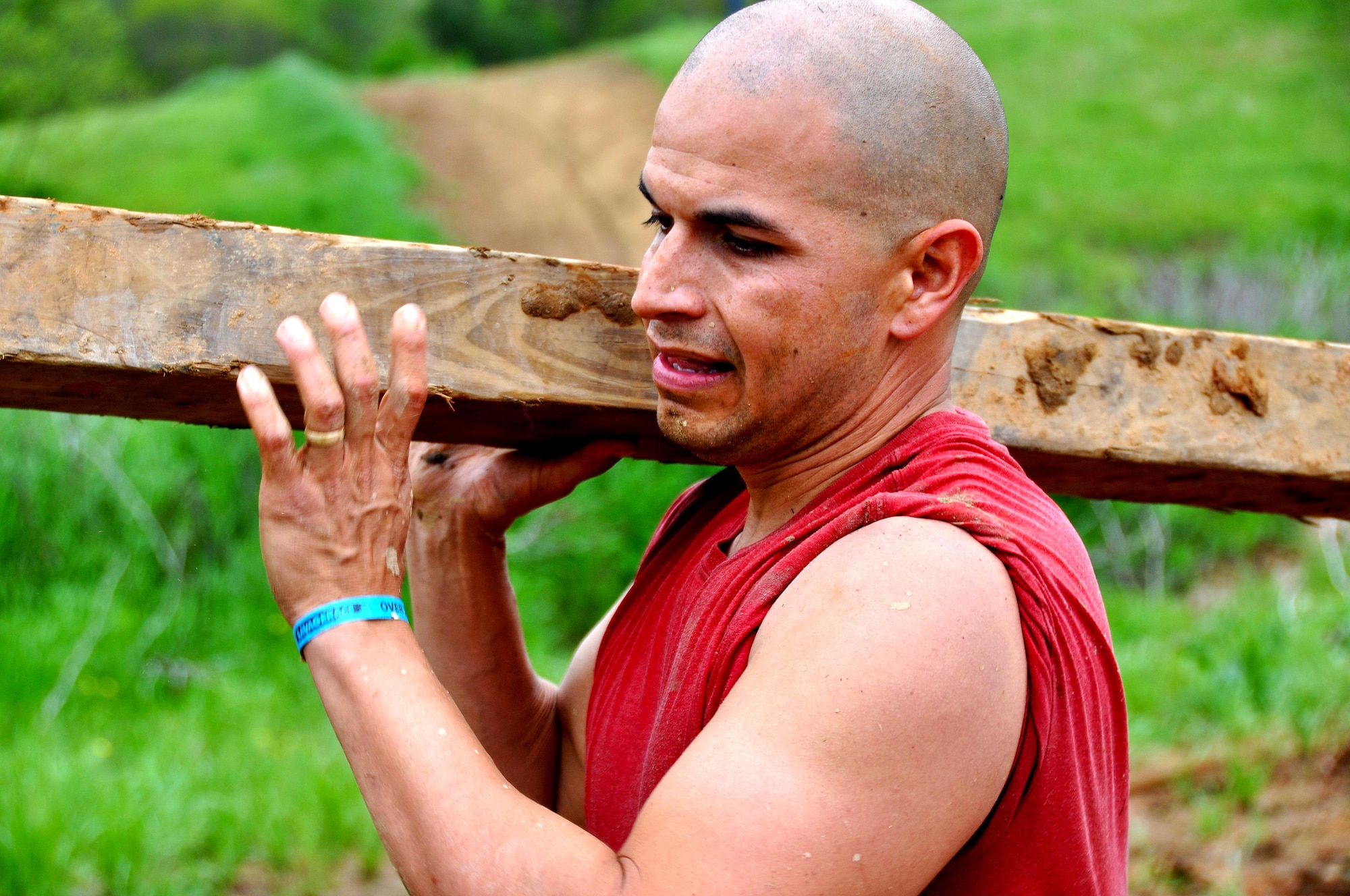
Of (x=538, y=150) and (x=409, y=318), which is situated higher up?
(x=409, y=318)

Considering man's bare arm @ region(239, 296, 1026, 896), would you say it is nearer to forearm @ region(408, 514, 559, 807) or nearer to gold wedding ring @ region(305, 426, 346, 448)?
gold wedding ring @ region(305, 426, 346, 448)

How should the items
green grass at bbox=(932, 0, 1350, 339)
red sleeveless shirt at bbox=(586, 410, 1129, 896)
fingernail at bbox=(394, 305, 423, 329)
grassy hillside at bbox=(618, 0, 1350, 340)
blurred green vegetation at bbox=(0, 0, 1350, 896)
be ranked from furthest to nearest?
green grass at bbox=(932, 0, 1350, 339), grassy hillside at bbox=(618, 0, 1350, 340), blurred green vegetation at bbox=(0, 0, 1350, 896), fingernail at bbox=(394, 305, 423, 329), red sleeveless shirt at bbox=(586, 410, 1129, 896)

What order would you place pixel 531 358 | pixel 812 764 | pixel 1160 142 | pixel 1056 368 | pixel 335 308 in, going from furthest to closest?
pixel 1160 142 → pixel 1056 368 → pixel 531 358 → pixel 335 308 → pixel 812 764

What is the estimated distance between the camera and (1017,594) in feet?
4.07

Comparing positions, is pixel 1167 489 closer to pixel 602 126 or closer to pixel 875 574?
pixel 875 574

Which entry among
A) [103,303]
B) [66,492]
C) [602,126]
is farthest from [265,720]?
[602,126]

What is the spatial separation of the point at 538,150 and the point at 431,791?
1450 centimetres

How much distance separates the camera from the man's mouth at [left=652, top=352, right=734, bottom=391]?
4.80ft

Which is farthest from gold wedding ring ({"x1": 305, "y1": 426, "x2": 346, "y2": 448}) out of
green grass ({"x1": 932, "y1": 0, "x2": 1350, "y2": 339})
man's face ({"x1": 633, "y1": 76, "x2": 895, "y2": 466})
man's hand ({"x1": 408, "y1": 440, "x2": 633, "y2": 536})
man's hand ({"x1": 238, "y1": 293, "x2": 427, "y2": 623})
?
green grass ({"x1": 932, "y1": 0, "x2": 1350, "y2": 339})

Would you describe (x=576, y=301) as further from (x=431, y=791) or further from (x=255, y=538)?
(x=255, y=538)

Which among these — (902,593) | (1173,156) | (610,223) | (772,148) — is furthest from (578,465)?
(1173,156)

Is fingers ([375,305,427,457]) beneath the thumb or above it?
above

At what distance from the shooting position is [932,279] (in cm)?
147

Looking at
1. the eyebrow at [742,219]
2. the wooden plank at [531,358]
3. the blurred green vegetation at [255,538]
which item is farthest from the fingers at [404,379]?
the blurred green vegetation at [255,538]
